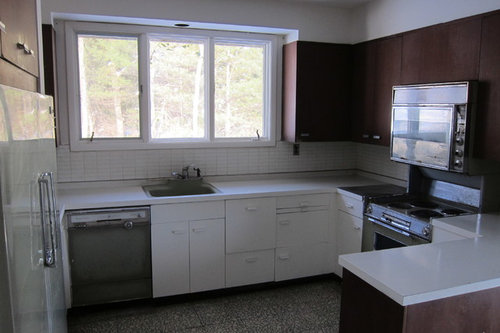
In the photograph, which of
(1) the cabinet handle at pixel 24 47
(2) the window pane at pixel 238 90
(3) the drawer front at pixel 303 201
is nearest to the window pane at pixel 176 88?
(2) the window pane at pixel 238 90

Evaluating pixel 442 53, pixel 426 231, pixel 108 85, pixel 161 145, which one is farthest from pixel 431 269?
pixel 108 85

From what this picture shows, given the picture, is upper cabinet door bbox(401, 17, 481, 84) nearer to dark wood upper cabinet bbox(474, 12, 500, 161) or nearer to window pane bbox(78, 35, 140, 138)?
dark wood upper cabinet bbox(474, 12, 500, 161)

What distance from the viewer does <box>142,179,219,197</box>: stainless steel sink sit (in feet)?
12.2

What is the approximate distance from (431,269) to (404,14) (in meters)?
2.37

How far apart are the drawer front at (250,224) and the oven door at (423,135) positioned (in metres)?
1.12

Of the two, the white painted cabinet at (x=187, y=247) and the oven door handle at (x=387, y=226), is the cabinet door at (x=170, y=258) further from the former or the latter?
the oven door handle at (x=387, y=226)

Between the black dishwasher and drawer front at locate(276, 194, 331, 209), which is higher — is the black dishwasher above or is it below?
below

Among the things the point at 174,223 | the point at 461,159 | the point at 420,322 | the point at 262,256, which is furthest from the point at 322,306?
the point at 420,322

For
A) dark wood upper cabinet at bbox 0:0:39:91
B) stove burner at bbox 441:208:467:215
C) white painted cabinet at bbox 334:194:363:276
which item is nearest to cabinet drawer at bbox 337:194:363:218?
white painted cabinet at bbox 334:194:363:276

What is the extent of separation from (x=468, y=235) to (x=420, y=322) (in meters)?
1.00

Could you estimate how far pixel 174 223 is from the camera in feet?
10.8

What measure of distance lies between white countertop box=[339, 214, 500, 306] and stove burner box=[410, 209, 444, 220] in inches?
21.2

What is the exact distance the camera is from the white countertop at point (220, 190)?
10.3 feet

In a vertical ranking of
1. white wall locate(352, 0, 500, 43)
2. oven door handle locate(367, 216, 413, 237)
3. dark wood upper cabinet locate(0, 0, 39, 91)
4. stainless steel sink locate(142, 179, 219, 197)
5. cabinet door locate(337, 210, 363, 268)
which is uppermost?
white wall locate(352, 0, 500, 43)
